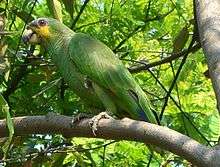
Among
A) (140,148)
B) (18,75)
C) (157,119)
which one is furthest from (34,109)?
(157,119)

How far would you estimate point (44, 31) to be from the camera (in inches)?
72.8

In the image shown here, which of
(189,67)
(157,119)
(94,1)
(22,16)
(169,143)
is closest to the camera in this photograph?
(169,143)

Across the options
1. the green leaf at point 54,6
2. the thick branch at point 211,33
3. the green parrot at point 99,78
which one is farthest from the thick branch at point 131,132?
the green leaf at point 54,6

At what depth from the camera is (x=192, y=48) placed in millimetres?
1578

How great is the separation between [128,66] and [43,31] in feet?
1.71

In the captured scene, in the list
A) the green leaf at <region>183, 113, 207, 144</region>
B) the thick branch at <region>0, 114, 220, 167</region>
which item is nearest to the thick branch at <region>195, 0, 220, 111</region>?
the thick branch at <region>0, 114, 220, 167</region>

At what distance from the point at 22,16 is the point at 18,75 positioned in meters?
0.51

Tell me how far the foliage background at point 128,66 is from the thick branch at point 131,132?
715 mm

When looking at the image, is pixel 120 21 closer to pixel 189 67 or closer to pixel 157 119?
pixel 189 67

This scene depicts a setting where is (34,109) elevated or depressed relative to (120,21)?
depressed

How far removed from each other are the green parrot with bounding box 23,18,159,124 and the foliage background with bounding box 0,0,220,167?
291 millimetres

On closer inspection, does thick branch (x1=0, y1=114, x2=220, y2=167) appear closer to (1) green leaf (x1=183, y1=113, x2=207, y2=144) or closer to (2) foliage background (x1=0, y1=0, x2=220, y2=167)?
(1) green leaf (x1=183, y1=113, x2=207, y2=144)

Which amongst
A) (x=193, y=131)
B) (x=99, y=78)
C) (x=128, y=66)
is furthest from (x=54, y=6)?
(x=128, y=66)

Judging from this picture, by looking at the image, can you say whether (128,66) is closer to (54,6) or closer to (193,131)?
(193,131)
